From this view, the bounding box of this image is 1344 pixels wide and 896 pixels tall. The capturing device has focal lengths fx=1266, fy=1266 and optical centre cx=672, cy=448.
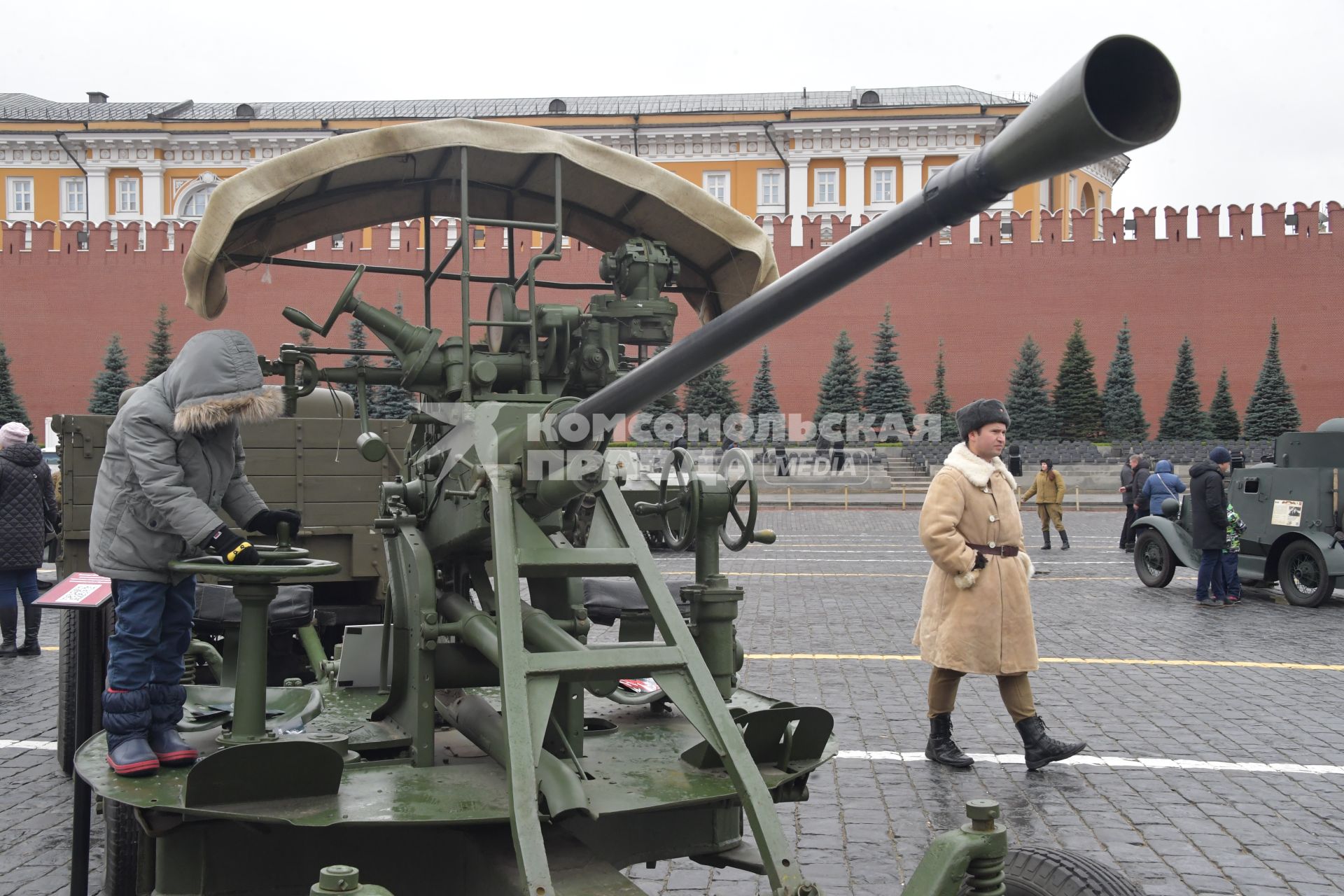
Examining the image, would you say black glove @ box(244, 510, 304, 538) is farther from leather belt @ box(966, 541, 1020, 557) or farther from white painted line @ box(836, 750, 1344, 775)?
leather belt @ box(966, 541, 1020, 557)

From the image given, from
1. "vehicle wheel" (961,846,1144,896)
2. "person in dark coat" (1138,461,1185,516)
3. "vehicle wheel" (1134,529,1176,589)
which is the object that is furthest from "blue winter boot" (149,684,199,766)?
"person in dark coat" (1138,461,1185,516)

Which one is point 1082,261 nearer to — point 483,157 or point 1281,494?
point 1281,494

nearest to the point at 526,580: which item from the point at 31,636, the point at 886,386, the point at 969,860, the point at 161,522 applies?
the point at 161,522

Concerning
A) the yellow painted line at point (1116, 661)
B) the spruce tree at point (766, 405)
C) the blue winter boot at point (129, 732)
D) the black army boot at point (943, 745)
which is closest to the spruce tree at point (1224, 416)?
the spruce tree at point (766, 405)

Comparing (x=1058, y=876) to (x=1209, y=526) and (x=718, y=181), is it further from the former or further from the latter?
(x=718, y=181)

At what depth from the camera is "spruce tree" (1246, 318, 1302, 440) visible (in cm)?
4272

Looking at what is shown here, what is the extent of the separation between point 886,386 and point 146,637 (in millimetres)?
40932

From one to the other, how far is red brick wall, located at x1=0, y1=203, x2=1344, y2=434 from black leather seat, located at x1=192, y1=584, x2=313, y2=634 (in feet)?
120

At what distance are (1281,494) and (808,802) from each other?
1100 centimetres

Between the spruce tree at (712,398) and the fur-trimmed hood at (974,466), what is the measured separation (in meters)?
36.5

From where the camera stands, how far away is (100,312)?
48.7 meters

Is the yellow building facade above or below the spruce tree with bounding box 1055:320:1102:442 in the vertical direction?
above

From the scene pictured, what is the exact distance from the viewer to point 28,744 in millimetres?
7336

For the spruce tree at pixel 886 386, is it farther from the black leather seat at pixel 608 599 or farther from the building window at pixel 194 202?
the black leather seat at pixel 608 599
